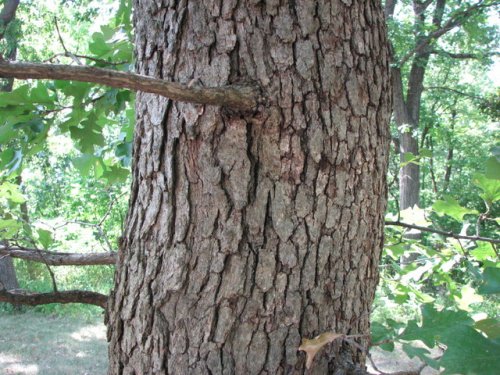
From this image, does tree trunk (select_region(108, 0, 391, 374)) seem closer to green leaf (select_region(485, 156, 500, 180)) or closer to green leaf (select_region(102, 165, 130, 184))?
green leaf (select_region(485, 156, 500, 180))

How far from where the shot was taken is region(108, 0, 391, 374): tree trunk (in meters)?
0.93

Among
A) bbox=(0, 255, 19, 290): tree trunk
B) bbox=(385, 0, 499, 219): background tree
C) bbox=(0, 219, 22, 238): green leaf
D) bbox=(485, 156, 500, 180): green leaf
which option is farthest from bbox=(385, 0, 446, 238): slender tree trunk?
bbox=(485, 156, 500, 180): green leaf

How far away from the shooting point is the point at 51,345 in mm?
6820

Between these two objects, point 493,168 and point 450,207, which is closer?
point 493,168

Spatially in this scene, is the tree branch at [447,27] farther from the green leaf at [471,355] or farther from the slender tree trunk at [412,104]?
the green leaf at [471,355]

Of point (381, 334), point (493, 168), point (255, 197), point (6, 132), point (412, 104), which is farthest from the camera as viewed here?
point (412, 104)

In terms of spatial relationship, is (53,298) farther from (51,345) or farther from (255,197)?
(51,345)

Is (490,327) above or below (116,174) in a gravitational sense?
below

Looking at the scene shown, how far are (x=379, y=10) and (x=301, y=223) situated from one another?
0.53 m

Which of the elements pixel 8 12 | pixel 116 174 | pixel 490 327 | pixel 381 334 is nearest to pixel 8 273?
pixel 8 12

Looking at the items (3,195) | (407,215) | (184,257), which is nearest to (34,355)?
(3,195)

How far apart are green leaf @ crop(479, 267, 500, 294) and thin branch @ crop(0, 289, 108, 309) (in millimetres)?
882

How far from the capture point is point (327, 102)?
970mm

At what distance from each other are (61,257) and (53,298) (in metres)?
0.20
